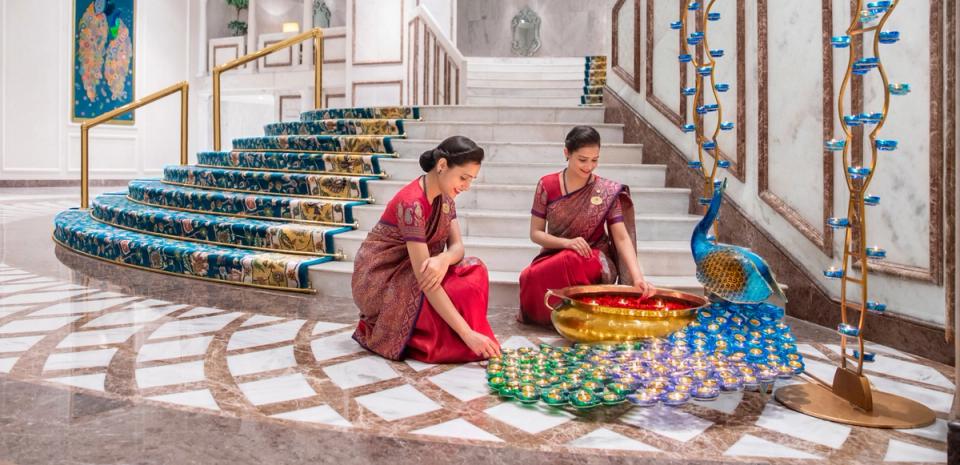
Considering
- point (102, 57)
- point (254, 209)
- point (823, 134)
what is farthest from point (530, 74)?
point (102, 57)

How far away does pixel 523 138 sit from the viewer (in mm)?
5617

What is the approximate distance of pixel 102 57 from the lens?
12633 mm

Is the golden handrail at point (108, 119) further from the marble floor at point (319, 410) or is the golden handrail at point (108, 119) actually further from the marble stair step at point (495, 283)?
the marble floor at point (319, 410)

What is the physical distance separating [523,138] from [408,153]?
0.90 metres

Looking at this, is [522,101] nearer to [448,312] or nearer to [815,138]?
Answer: [815,138]

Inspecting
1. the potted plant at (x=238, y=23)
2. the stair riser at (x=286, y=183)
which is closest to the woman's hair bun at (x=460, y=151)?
the stair riser at (x=286, y=183)

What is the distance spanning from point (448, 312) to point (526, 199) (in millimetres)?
2106

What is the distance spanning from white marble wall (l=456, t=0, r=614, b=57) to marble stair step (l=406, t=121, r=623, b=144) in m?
6.21

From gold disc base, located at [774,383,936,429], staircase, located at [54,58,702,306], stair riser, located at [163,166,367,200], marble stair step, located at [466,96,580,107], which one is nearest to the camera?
gold disc base, located at [774,383,936,429]

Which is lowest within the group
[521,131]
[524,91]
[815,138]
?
[815,138]

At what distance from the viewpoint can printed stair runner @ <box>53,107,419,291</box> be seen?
4.36m

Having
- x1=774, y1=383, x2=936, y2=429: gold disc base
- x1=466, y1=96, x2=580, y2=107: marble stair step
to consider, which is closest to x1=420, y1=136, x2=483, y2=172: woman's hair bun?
x1=774, y1=383, x2=936, y2=429: gold disc base

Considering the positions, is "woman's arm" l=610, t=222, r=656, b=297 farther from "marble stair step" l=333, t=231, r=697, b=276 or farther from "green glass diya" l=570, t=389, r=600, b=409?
"green glass diya" l=570, t=389, r=600, b=409

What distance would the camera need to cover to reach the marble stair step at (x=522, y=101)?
7785 mm
